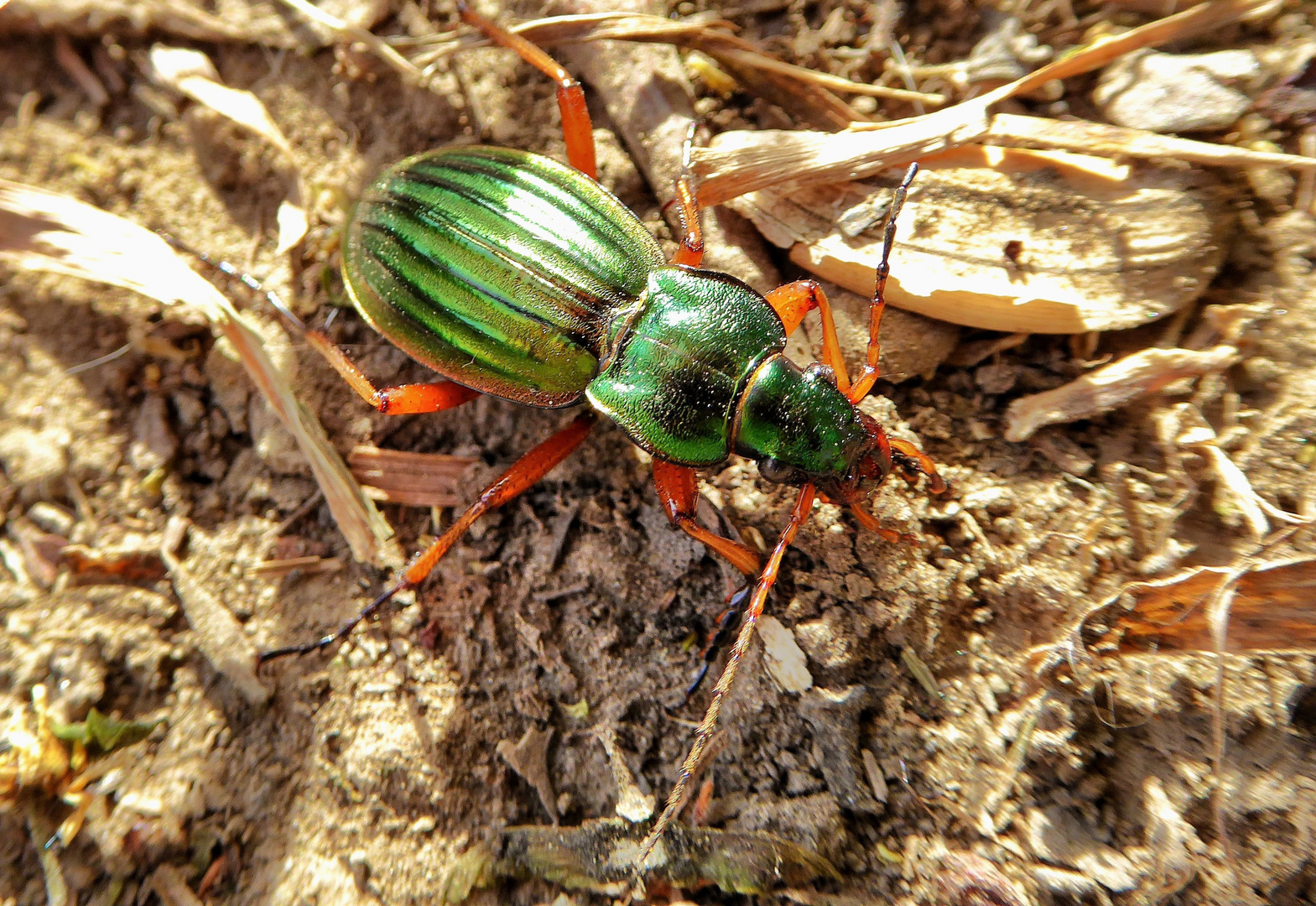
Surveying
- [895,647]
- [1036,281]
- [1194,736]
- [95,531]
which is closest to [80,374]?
[95,531]

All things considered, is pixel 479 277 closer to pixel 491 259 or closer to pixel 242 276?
pixel 491 259

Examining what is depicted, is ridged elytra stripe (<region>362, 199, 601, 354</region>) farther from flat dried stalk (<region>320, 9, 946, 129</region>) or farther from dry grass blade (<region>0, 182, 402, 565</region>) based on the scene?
flat dried stalk (<region>320, 9, 946, 129</region>)

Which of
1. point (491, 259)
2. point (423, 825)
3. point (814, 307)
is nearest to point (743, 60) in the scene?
point (814, 307)

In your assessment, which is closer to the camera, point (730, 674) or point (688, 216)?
point (730, 674)

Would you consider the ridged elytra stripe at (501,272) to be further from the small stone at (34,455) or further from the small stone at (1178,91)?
the small stone at (1178,91)

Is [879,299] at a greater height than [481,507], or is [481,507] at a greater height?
[879,299]

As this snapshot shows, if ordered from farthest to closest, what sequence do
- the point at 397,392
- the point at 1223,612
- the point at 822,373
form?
the point at 397,392
the point at 822,373
the point at 1223,612

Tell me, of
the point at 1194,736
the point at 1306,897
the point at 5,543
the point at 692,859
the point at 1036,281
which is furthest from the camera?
the point at 5,543

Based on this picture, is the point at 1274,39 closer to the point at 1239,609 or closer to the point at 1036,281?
the point at 1036,281
